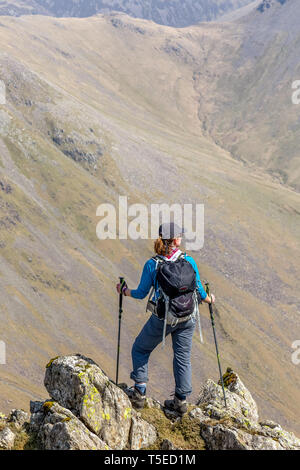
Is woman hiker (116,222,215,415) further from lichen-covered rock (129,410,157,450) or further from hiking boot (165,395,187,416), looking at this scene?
lichen-covered rock (129,410,157,450)

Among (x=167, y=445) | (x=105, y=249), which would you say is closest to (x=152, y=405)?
(x=167, y=445)

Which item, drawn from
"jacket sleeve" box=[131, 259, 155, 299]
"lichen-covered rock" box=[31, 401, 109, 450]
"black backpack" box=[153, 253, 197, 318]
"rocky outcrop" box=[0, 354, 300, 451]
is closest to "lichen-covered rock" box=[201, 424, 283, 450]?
"rocky outcrop" box=[0, 354, 300, 451]

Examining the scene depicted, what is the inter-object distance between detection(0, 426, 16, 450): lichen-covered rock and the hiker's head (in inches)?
220

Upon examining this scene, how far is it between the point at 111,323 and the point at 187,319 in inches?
2152

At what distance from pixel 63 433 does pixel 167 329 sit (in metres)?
3.27

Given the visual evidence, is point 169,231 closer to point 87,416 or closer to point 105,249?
point 87,416

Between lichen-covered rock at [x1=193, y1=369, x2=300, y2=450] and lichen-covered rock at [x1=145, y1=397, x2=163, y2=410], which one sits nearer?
lichen-covered rock at [x1=193, y1=369, x2=300, y2=450]

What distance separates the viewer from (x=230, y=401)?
12.5 metres

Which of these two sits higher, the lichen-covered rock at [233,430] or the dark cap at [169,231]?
the dark cap at [169,231]

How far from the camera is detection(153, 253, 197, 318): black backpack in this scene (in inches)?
336

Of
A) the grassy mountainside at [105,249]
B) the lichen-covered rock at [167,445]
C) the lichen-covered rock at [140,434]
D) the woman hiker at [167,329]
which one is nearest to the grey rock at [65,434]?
the lichen-covered rock at [140,434]

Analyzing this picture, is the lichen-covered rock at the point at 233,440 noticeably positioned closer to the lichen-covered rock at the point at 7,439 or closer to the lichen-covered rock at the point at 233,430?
the lichen-covered rock at the point at 233,430

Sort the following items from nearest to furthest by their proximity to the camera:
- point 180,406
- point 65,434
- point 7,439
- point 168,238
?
point 65,434
point 7,439
point 168,238
point 180,406

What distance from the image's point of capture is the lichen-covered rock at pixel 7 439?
8.41 meters
